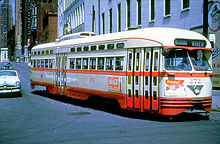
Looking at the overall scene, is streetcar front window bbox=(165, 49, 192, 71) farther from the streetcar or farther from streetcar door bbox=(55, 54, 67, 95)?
streetcar door bbox=(55, 54, 67, 95)

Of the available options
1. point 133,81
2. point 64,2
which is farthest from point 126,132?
point 64,2

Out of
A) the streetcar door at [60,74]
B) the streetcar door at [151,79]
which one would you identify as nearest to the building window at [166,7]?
the streetcar door at [60,74]

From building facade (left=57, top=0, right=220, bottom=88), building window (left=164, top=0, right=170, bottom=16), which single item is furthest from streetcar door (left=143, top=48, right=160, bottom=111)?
building window (left=164, top=0, right=170, bottom=16)

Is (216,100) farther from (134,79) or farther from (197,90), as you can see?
(134,79)

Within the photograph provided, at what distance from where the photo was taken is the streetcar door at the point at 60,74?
58.6 ft

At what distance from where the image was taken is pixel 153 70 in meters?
11.4

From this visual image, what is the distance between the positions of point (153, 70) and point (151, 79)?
30 cm

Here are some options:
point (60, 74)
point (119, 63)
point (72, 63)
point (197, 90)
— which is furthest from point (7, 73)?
point (197, 90)

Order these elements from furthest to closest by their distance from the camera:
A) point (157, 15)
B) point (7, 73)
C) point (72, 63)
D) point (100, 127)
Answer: point (157, 15), point (7, 73), point (72, 63), point (100, 127)

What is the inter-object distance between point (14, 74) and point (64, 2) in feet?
147

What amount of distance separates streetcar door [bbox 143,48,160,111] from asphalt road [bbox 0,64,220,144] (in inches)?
24.2

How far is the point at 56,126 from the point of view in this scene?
10633 millimetres

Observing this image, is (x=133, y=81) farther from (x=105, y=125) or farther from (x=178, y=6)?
(x=178, y=6)

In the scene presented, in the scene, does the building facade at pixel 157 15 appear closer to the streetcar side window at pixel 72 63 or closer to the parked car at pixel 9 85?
the streetcar side window at pixel 72 63
